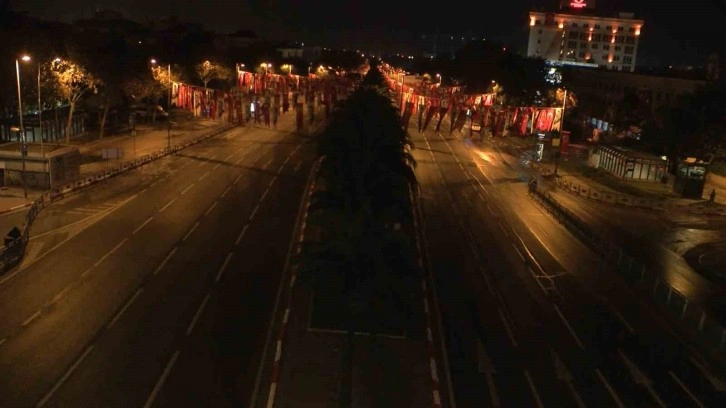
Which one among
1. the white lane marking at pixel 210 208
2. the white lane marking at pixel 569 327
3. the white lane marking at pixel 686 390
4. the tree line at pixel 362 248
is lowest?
the white lane marking at pixel 686 390

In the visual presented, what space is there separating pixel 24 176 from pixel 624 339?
108 feet

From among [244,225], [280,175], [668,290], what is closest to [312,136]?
[280,175]

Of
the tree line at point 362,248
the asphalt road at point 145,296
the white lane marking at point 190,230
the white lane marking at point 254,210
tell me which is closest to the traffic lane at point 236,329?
the asphalt road at point 145,296

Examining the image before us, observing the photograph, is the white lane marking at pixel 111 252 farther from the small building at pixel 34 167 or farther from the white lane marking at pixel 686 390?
the white lane marking at pixel 686 390

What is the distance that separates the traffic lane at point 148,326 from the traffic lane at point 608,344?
41.9 feet

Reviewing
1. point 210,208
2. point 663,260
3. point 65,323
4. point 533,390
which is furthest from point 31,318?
point 663,260

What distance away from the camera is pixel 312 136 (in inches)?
2840

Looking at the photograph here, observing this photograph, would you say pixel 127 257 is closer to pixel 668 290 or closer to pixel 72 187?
pixel 72 187

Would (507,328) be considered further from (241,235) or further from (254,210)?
(254,210)

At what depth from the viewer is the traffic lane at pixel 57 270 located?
70.7 feet

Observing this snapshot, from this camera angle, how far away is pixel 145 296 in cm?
2316

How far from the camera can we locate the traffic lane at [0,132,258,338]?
70.7ft

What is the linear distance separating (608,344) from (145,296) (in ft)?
53.9

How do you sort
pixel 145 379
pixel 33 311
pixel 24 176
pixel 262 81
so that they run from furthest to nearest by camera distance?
1. pixel 262 81
2. pixel 24 176
3. pixel 33 311
4. pixel 145 379
